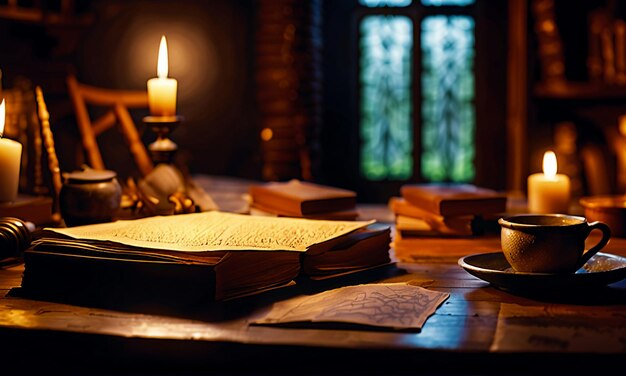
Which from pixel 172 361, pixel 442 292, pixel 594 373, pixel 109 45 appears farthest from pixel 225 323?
pixel 109 45

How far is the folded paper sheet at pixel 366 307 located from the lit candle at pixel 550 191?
2.67ft

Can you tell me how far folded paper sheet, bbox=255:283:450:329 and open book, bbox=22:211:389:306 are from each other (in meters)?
0.08

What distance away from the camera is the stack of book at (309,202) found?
6.02 ft

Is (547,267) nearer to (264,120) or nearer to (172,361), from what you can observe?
(172,361)

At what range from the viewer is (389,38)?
12.1ft

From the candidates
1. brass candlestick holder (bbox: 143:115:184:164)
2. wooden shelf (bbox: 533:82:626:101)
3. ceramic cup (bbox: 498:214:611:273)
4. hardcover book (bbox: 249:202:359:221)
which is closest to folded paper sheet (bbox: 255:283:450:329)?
ceramic cup (bbox: 498:214:611:273)

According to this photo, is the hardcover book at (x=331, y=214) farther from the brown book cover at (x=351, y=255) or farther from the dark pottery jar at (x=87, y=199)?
the dark pottery jar at (x=87, y=199)

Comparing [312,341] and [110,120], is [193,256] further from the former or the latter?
[110,120]

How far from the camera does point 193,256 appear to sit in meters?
1.29

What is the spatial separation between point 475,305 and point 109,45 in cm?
258

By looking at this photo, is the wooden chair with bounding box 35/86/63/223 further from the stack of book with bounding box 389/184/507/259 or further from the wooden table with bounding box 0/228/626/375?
the stack of book with bounding box 389/184/507/259

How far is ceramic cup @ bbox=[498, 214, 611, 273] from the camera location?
1.31m

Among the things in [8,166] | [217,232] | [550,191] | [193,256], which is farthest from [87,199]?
[550,191]

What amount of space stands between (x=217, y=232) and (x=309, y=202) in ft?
1.35
